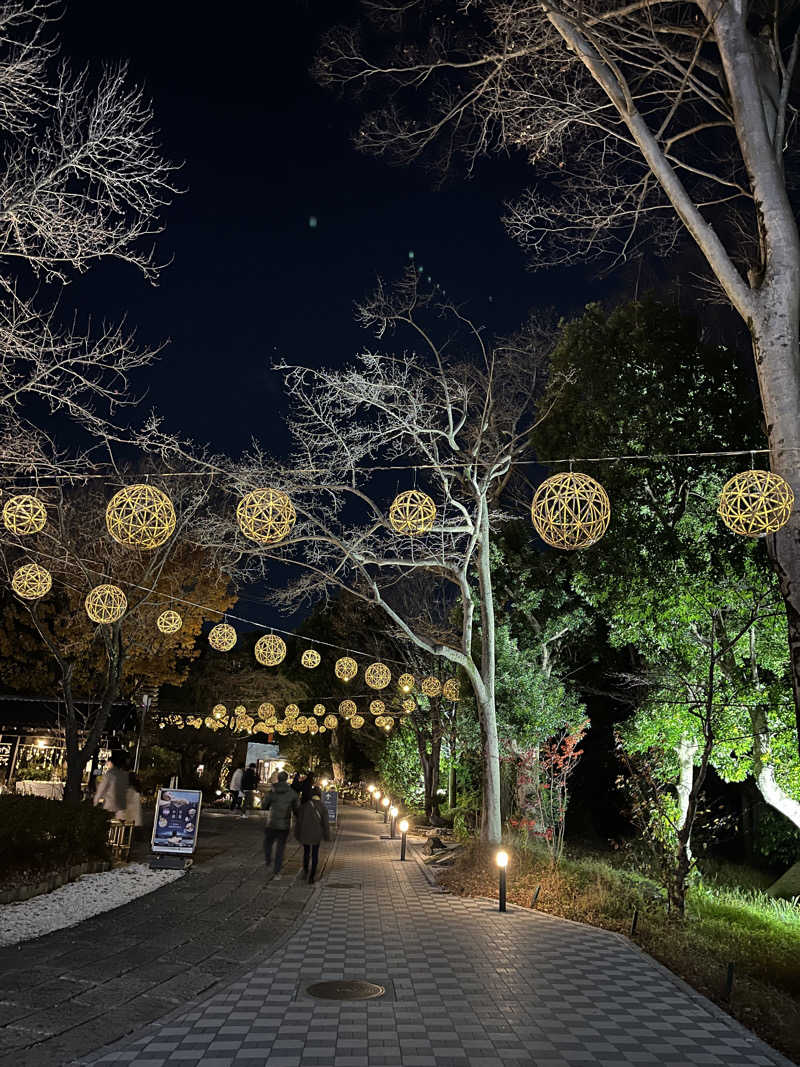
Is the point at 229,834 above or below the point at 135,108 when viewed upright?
below

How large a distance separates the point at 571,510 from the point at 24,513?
265 inches

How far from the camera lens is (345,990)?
260 inches

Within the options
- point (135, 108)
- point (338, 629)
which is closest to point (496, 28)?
point (135, 108)

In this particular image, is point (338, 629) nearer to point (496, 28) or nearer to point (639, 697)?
point (639, 697)

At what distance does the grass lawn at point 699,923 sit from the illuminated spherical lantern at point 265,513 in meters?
6.66

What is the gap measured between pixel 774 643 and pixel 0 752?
24941 mm

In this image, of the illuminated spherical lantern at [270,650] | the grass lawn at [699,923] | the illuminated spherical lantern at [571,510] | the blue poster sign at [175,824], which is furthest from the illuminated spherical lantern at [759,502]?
the blue poster sign at [175,824]

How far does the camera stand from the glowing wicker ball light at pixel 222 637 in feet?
50.3

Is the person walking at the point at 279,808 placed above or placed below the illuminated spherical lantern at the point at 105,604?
below

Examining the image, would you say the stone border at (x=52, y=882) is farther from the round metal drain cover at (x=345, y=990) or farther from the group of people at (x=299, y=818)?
the round metal drain cover at (x=345, y=990)

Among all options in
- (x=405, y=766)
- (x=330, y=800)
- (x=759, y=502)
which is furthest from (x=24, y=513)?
(x=405, y=766)

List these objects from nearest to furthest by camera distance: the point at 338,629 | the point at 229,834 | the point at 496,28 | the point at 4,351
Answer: the point at 4,351
the point at 496,28
the point at 229,834
the point at 338,629

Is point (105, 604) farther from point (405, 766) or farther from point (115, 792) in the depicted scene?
point (405, 766)

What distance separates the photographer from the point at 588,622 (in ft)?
70.5
